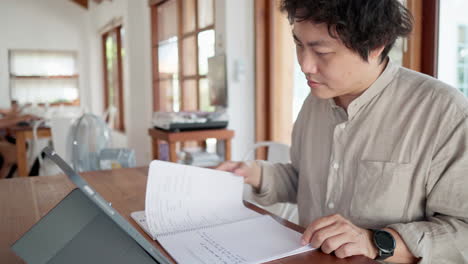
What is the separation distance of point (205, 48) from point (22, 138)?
76.7 inches

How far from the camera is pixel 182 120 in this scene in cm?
277

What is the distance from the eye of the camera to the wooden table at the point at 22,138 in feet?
12.3

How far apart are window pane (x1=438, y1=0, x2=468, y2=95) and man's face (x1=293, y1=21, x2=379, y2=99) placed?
4.14 feet

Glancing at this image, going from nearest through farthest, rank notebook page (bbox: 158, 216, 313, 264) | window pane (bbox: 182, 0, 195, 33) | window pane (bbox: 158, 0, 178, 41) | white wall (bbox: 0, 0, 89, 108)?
notebook page (bbox: 158, 216, 313, 264), window pane (bbox: 182, 0, 195, 33), window pane (bbox: 158, 0, 178, 41), white wall (bbox: 0, 0, 89, 108)

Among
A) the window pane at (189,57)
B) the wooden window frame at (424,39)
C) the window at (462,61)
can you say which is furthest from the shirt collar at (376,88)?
the window pane at (189,57)

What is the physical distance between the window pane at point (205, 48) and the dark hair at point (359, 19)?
8.11 ft

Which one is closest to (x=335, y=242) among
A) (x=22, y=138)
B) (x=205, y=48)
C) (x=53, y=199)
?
(x=53, y=199)

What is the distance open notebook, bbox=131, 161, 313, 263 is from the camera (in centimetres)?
70

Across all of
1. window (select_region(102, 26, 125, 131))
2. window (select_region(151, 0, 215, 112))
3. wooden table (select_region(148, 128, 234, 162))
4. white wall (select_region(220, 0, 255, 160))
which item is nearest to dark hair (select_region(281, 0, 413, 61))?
wooden table (select_region(148, 128, 234, 162))

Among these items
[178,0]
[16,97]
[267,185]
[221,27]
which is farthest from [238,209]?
[16,97]

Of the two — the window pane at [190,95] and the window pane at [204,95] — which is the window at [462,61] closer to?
the window pane at [204,95]

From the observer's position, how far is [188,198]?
34.3 inches

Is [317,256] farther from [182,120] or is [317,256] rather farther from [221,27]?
[221,27]

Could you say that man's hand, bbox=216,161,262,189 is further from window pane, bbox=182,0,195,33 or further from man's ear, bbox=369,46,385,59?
window pane, bbox=182,0,195,33
